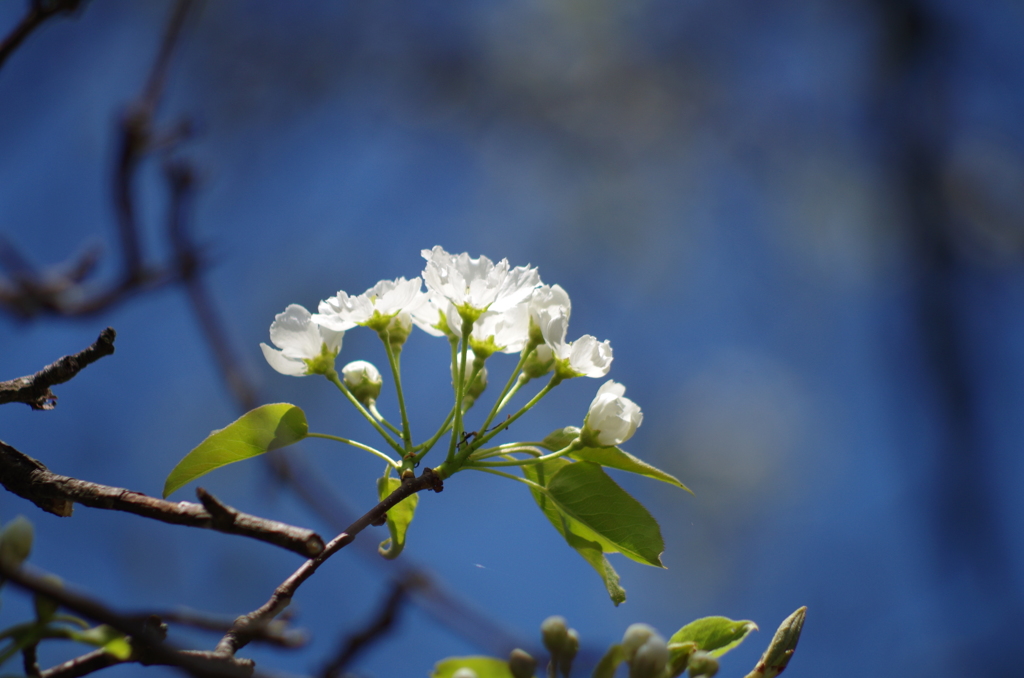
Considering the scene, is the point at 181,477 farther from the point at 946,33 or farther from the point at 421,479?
the point at 946,33

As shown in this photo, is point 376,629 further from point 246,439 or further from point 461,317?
point 461,317

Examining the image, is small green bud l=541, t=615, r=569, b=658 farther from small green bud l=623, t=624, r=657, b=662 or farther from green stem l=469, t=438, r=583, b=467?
green stem l=469, t=438, r=583, b=467

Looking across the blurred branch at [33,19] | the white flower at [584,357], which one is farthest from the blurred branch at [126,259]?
the white flower at [584,357]

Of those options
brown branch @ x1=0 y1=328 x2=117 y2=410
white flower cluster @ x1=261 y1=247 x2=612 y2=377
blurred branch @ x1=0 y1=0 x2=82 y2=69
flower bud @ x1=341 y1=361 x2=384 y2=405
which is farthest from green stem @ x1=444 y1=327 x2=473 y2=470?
blurred branch @ x1=0 y1=0 x2=82 y2=69

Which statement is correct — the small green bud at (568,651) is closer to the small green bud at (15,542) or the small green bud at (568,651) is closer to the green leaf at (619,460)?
the green leaf at (619,460)

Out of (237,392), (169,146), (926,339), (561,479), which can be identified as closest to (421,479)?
(561,479)

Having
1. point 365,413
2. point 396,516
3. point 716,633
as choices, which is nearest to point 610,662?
point 716,633
